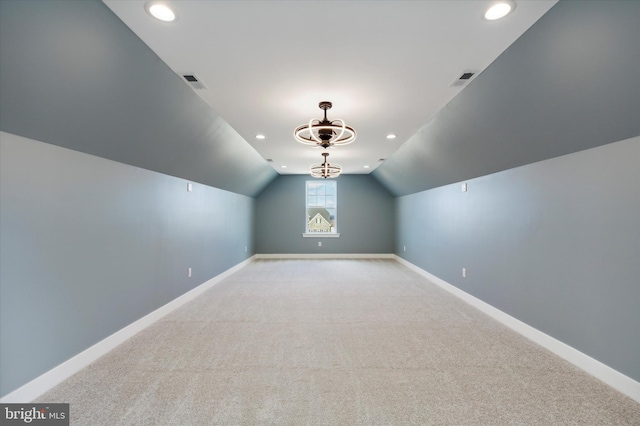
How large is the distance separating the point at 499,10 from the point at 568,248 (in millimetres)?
2108

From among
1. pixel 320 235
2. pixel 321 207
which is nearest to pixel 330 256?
pixel 320 235

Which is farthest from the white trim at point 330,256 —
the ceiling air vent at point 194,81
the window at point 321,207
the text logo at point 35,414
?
the text logo at point 35,414

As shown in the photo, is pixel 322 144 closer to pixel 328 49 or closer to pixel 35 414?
pixel 328 49

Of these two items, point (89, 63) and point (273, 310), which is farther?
point (273, 310)

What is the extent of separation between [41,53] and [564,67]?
3201mm

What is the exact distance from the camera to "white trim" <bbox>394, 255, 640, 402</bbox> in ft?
6.79

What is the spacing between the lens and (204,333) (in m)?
3.18

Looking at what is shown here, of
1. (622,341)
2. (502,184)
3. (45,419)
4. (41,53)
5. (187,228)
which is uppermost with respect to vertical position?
(41,53)

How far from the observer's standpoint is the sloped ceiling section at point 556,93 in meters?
1.63

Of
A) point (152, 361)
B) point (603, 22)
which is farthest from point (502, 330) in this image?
point (152, 361)

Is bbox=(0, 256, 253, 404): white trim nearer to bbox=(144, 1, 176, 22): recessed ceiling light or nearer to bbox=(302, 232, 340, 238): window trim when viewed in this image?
bbox=(144, 1, 176, 22): recessed ceiling light

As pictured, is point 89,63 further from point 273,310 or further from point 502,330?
point 502,330

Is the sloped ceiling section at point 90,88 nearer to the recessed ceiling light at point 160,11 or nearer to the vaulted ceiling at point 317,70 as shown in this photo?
the vaulted ceiling at point 317,70

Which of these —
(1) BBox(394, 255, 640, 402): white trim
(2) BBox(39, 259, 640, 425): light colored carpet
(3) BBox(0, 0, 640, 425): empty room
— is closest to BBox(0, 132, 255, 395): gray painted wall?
(3) BBox(0, 0, 640, 425): empty room
